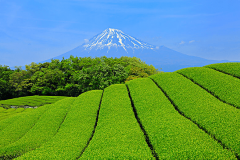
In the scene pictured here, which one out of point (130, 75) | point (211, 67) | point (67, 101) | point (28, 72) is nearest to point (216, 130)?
point (211, 67)

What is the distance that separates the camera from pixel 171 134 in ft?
37.7

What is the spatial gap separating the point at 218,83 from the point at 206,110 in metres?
7.16

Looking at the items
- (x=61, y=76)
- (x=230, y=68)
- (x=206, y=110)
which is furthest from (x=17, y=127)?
(x=61, y=76)

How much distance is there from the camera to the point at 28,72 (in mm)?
52656

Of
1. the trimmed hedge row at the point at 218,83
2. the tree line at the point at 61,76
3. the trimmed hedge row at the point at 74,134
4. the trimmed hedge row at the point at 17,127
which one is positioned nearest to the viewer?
the trimmed hedge row at the point at 74,134

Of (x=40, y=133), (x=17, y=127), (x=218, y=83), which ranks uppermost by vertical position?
(x=218, y=83)

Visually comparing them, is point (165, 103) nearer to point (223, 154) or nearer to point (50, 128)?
point (223, 154)

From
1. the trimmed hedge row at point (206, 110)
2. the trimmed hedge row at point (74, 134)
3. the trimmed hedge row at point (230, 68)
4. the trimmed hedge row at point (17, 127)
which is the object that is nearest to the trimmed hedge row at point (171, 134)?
the trimmed hedge row at point (206, 110)

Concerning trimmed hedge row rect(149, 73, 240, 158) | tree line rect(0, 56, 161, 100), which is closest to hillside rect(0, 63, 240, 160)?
trimmed hedge row rect(149, 73, 240, 158)

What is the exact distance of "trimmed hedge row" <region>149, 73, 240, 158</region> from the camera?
11059mm

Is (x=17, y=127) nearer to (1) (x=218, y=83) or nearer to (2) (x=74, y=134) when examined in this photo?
(2) (x=74, y=134)

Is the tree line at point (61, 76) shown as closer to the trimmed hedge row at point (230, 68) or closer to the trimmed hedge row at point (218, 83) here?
the trimmed hedge row at point (218, 83)

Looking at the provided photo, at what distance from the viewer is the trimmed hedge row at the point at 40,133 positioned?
12.8 metres

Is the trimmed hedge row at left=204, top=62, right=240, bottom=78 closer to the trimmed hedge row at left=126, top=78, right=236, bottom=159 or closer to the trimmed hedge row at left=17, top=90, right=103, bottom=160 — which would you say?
the trimmed hedge row at left=126, top=78, right=236, bottom=159
